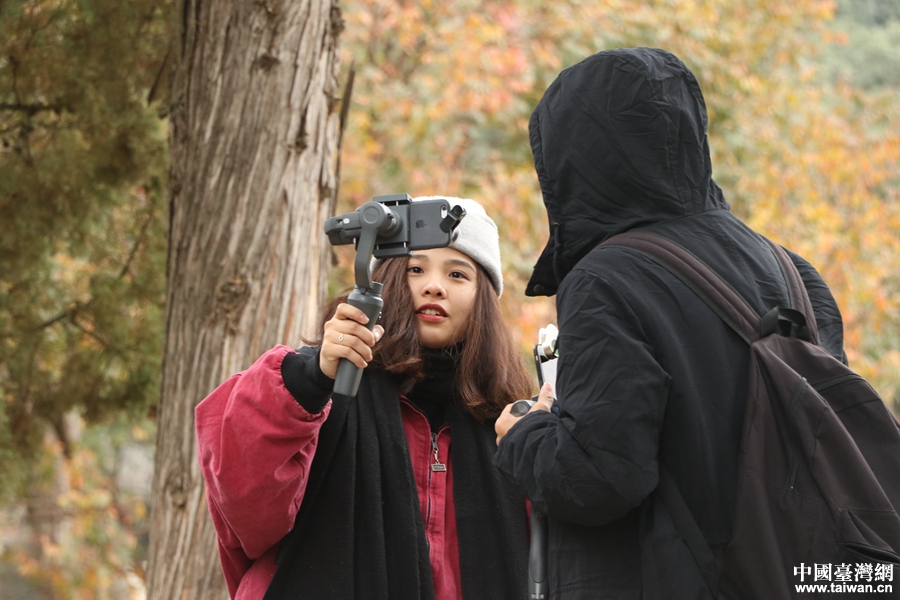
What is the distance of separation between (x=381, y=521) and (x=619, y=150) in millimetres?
954

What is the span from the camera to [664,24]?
9.12 meters

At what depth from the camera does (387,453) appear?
6.94 feet

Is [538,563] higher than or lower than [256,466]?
lower

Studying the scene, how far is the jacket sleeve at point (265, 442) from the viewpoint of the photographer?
6.14 ft

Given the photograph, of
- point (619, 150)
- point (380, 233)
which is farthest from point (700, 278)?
point (380, 233)

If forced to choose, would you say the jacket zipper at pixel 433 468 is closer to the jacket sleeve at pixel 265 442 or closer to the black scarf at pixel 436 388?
the black scarf at pixel 436 388

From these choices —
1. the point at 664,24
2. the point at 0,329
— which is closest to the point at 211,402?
the point at 0,329

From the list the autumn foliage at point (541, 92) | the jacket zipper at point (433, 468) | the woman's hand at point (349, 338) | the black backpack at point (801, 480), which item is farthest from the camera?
the autumn foliage at point (541, 92)

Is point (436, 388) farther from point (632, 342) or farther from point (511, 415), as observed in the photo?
point (632, 342)

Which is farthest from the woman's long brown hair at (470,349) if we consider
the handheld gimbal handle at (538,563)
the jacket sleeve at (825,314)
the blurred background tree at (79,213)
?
the blurred background tree at (79,213)

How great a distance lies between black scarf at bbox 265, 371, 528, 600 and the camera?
6.51ft

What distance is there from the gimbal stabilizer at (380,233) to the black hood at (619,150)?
0.71ft

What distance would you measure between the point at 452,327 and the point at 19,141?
102 inches

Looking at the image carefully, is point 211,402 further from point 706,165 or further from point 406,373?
point 706,165
